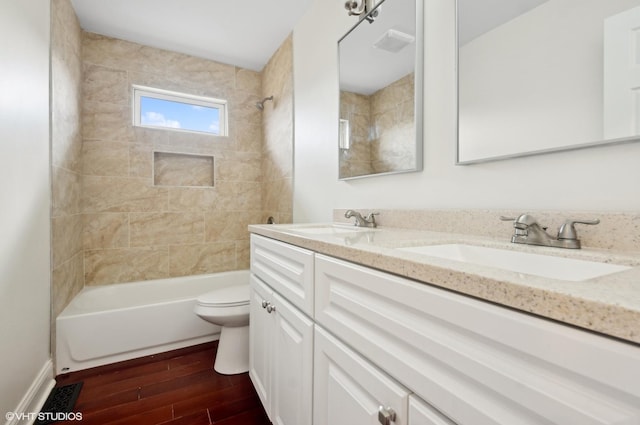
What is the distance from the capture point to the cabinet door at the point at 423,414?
0.49 meters

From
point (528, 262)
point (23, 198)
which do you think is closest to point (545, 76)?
point (528, 262)

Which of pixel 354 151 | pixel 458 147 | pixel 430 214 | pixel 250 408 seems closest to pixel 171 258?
pixel 250 408

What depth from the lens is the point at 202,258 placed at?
2809 millimetres

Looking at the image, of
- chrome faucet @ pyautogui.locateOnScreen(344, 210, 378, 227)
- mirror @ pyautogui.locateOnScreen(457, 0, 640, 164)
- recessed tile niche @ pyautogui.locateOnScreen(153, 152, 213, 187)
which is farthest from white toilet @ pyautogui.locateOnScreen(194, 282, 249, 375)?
mirror @ pyautogui.locateOnScreen(457, 0, 640, 164)

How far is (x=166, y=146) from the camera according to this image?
104 inches

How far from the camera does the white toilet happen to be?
1.74m

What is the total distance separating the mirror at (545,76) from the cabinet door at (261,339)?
1025 mm

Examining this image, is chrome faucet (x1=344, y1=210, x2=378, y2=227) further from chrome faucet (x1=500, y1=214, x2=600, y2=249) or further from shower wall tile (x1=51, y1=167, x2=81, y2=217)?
shower wall tile (x1=51, y1=167, x2=81, y2=217)

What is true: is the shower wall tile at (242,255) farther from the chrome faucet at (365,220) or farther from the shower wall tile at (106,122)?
the chrome faucet at (365,220)

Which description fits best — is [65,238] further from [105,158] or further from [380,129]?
[380,129]

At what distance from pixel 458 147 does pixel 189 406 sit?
176 cm

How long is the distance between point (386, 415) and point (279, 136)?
2.38m

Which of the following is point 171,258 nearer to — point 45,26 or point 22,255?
point 22,255

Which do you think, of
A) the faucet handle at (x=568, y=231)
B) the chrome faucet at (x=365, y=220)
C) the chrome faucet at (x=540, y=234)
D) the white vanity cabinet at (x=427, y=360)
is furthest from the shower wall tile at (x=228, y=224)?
the faucet handle at (x=568, y=231)
